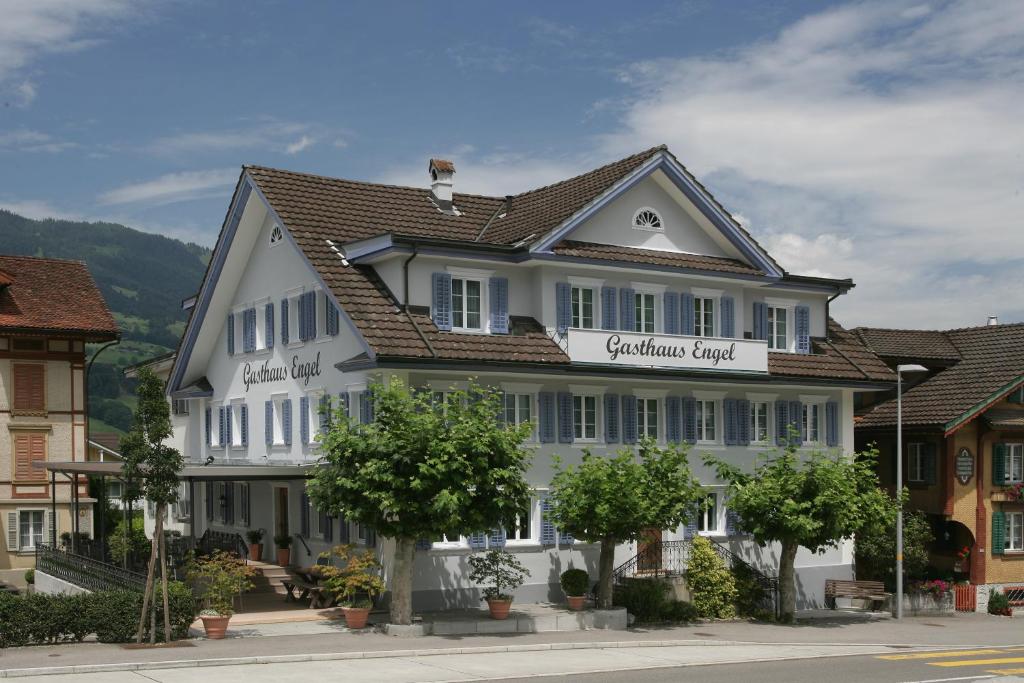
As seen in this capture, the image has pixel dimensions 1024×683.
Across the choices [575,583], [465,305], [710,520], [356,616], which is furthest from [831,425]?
[356,616]

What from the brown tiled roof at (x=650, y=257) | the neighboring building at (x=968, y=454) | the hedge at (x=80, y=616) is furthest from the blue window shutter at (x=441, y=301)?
the neighboring building at (x=968, y=454)

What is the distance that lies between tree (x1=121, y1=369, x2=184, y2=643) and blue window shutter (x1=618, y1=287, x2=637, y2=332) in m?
12.7

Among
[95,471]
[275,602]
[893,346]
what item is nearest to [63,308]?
[95,471]

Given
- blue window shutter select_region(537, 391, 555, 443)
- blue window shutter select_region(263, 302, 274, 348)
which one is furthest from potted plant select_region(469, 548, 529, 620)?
blue window shutter select_region(263, 302, 274, 348)


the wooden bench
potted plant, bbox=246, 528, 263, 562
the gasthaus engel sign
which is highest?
the gasthaus engel sign

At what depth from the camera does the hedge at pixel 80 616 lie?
78.2 feet

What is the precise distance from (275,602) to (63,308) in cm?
1746

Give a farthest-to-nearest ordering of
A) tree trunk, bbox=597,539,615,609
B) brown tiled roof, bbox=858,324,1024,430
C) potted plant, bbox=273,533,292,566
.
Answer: brown tiled roof, bbox=858,324,1024,430, potted plant, bbox=273,533,292,566, tree trunk, bbox=597,539,615,609

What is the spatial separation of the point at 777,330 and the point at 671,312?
4604 millimetres

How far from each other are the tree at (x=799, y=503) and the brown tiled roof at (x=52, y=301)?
22.2 m

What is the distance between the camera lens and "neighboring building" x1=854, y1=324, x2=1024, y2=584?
41125mm

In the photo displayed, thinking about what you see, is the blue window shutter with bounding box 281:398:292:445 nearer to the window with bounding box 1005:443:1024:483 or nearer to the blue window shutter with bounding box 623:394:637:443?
the blue window shutter with bounding box 623:394:637:443

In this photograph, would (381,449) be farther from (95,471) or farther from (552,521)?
(95,471)

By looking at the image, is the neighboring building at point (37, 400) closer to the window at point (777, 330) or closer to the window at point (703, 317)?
the window at point (703, 317)
